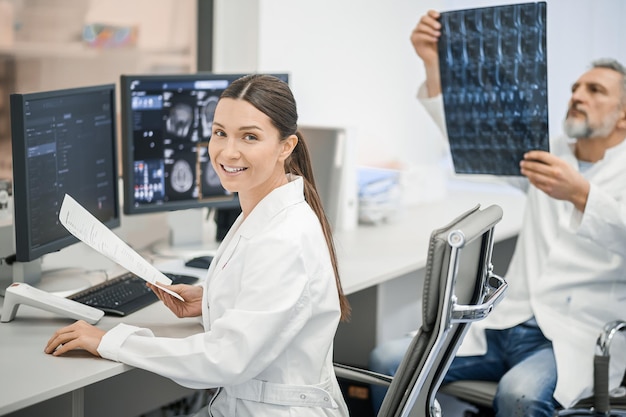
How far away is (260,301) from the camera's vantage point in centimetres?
153

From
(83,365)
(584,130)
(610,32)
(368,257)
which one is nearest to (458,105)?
(584,130)

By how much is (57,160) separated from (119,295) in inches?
13.6

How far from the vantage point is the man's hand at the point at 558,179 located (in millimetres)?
2201

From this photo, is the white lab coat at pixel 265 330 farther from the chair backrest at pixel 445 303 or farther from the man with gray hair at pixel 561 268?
the man with gray hair at pixel 561 268

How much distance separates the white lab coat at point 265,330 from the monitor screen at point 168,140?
72cm

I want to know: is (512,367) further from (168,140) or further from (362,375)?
(168,140)

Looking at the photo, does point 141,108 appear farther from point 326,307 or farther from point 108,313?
point 326,307

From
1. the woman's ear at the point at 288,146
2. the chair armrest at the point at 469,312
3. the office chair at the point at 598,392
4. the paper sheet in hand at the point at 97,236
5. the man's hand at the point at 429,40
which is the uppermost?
the man's hand at the point at 429,40

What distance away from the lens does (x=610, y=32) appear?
2791 millimetres

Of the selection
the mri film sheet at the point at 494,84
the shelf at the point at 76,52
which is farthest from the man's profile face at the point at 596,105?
the shelf at the point at 76,52

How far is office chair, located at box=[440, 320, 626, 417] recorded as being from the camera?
2.07 meters

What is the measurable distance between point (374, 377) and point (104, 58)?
1.99 metres

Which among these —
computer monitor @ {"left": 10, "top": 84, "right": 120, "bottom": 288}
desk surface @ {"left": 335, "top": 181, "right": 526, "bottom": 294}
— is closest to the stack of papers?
desk surface @ {"left": 335, "top": 181, "right": 526, "bottom": 294}

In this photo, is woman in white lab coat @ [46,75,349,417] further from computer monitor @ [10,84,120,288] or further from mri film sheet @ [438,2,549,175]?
mri film sheet @ [438,2,549,175]
